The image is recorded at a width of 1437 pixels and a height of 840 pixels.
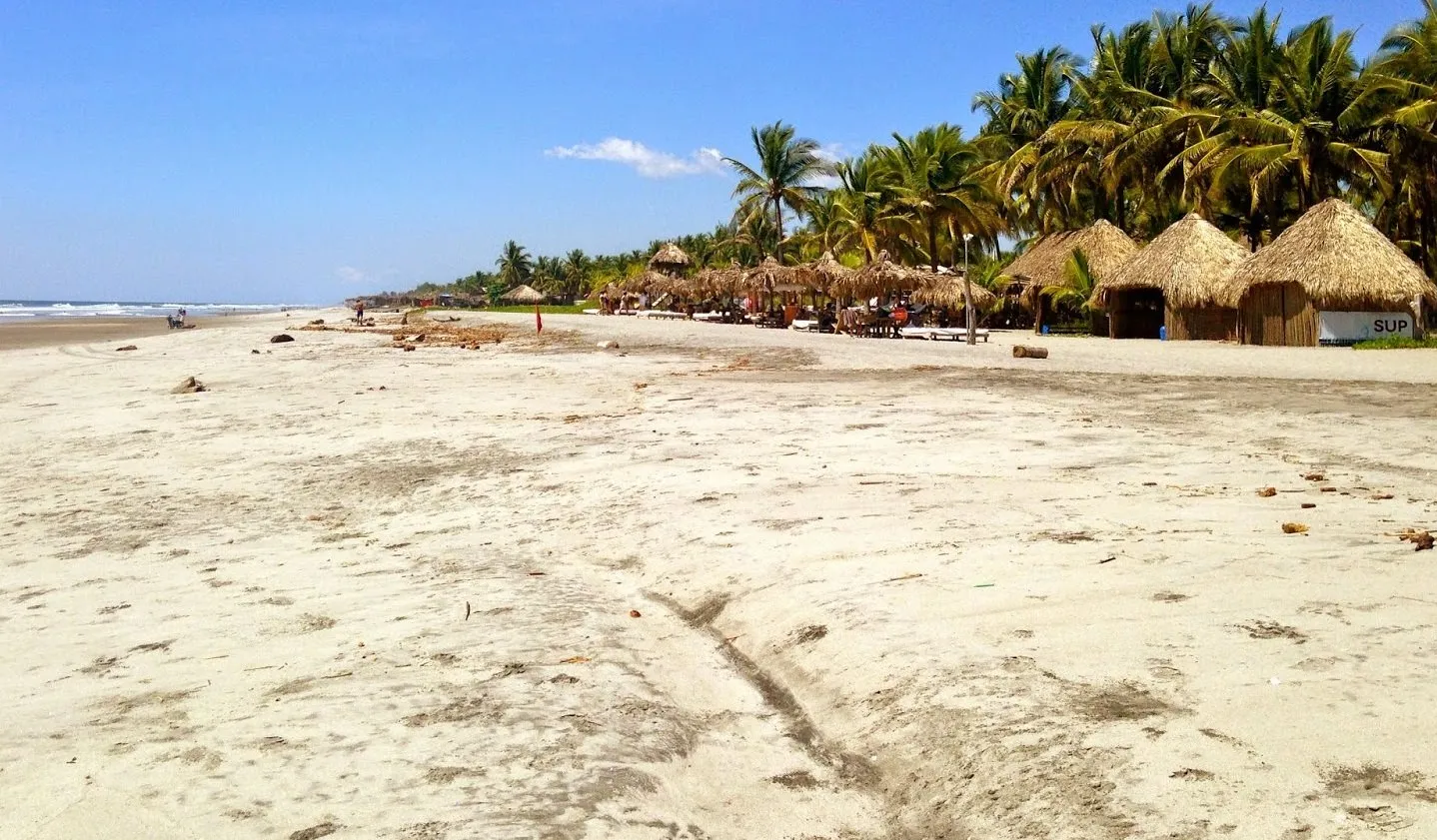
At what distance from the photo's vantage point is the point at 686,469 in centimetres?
762

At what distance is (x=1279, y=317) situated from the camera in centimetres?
2177

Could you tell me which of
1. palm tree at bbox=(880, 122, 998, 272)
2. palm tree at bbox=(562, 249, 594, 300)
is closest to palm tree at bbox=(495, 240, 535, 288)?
palm tree at bbox=(562, 249, 594, 300)

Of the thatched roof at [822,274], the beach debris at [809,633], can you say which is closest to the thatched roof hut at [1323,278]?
the thatched roof at [822,274]

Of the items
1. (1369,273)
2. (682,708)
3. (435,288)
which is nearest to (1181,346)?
(1369,273)

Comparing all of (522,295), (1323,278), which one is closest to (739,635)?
(1323,278)

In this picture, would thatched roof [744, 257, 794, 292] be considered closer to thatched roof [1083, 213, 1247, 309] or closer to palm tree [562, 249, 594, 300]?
thatched roof [1083, 213, 1247, 309]

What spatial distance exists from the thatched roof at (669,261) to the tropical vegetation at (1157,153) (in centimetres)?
593

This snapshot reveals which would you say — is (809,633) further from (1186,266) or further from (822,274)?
(822,274)

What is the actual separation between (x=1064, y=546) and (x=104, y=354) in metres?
28.0

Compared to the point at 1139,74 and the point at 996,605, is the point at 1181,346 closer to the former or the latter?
the point at 1139,74

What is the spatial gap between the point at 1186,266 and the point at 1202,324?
4.57 feet

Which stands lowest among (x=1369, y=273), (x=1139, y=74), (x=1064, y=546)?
(x=1064, y=546)

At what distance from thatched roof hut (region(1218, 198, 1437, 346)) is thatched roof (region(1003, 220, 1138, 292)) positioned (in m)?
5.42

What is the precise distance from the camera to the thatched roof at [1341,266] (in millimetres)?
20422
